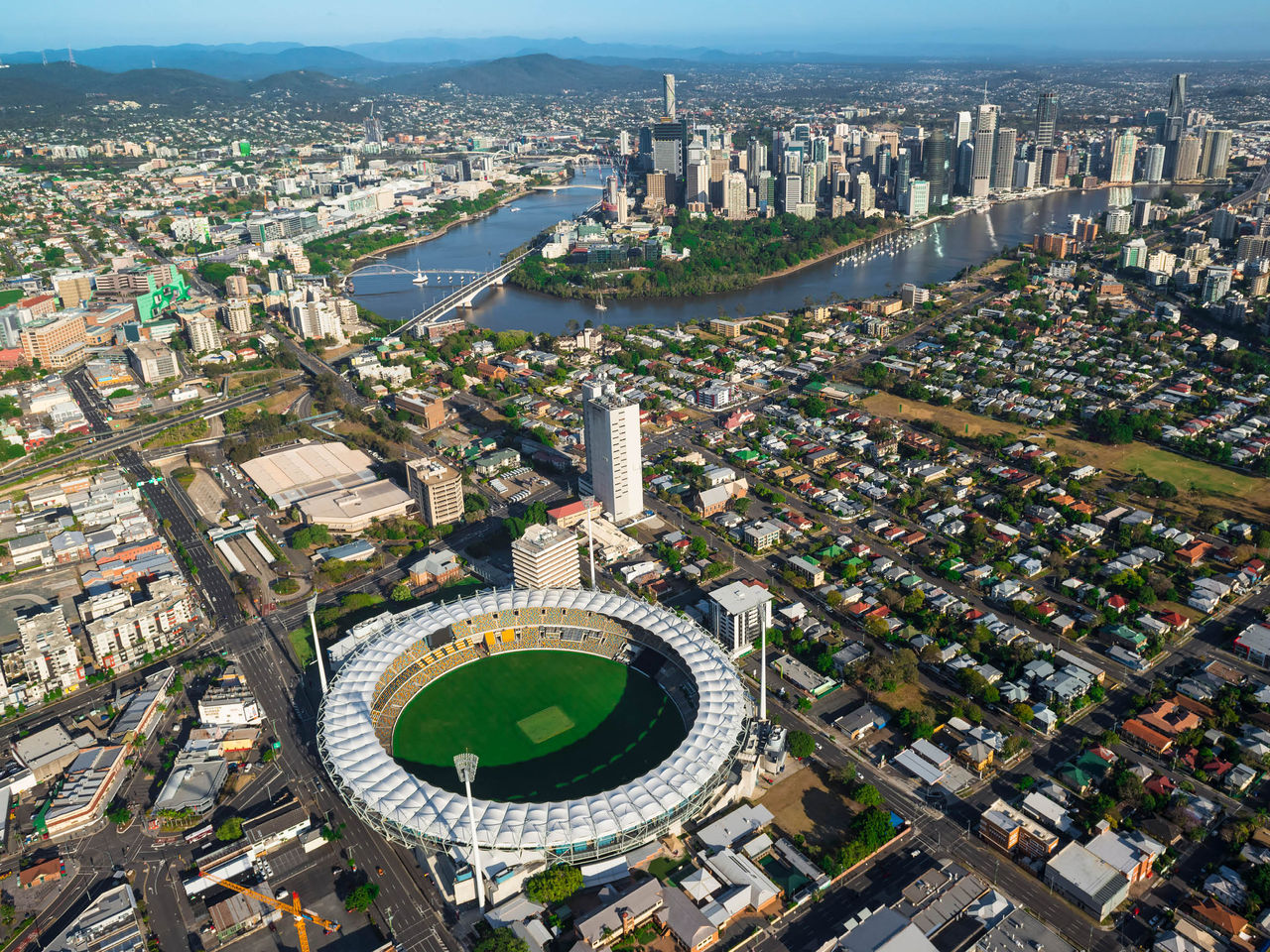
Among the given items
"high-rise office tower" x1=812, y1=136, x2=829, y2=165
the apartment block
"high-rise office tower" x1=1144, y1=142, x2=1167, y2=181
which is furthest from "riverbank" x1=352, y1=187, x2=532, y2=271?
the apartment block

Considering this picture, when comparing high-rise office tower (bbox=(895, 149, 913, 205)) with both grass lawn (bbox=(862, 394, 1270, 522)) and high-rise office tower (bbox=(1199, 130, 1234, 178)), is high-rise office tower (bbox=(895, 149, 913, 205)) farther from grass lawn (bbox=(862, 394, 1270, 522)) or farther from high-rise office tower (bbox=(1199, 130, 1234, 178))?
grass lawn (bbox=(862, 394, 1270, 522))

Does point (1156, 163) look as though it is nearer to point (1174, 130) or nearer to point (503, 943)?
point (1174, 130)

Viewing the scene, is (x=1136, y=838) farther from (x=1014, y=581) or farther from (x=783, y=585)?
(x=783, y=585)

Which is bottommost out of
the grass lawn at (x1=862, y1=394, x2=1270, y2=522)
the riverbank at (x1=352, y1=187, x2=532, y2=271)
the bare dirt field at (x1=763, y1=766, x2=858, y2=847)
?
the bare dirt field at (x1=763, y1=766, x2=858, y2=847)

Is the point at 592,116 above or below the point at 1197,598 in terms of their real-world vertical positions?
above

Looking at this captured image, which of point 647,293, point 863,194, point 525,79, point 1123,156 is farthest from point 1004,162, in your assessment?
point 525,79

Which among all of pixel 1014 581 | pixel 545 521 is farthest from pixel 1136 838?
pixel 545 521

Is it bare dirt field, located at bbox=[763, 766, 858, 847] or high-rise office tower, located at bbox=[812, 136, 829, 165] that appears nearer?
bare dirt field, located at bbox=[763, 766, 858, 847]
